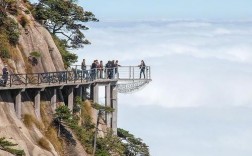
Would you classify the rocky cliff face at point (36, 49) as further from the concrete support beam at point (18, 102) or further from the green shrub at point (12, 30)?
the concrete support beam at point (18, 102)

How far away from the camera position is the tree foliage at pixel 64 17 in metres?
65.7

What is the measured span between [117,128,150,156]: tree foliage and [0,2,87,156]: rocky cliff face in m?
11.8

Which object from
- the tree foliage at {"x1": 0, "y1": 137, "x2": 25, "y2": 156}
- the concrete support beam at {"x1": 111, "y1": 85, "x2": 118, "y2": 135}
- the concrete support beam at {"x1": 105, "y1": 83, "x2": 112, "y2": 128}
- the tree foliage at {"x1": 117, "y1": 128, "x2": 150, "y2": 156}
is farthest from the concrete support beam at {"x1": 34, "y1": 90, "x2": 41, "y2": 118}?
the tree foliage at {"x1": 117, "y1": 128, "x2": 150, "y2": 156}

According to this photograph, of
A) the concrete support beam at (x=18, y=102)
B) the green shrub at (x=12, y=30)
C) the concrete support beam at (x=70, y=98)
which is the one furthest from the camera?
the concrete support beam at (x=70, y=98)

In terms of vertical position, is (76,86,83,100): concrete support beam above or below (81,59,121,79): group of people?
below

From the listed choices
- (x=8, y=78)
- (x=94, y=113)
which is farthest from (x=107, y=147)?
(x=8, y=78)

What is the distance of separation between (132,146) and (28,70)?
54.0 feet

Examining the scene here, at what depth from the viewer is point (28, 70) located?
190 feet

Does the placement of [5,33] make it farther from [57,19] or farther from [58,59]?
[57,19]

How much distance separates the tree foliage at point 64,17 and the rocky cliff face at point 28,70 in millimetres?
3040

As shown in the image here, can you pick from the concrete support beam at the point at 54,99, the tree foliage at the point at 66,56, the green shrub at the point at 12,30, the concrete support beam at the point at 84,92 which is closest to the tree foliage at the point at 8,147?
the concrete support beam at the point at 54,99

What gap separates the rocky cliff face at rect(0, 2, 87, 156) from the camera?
1975 inches

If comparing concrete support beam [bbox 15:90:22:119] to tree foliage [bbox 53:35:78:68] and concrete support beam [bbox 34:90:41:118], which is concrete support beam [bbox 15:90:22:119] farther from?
tree foliage [bbox 53:35:78:68]

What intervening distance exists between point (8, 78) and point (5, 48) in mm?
3898
